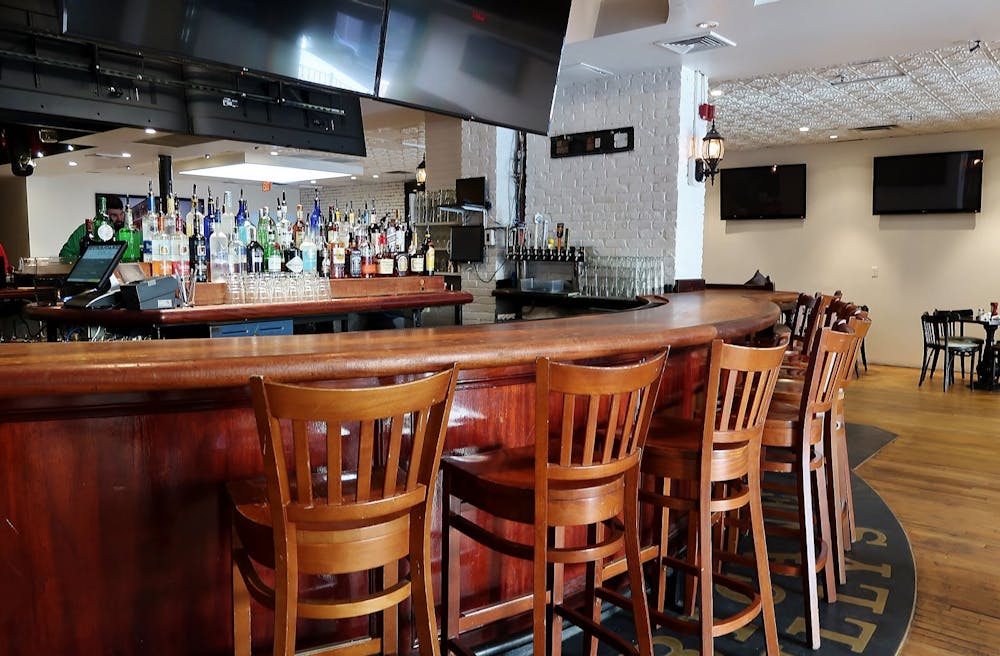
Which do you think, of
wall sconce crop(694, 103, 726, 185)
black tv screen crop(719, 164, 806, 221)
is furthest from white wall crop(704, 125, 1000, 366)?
wall sconce crop(694, 103, 726, 185)

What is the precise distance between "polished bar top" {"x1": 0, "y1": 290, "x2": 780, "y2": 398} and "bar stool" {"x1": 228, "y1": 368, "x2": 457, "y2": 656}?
207mm

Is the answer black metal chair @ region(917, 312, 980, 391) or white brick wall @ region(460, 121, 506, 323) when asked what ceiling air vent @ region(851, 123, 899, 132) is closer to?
black metal chair @ region(917, 312, 980, 391)

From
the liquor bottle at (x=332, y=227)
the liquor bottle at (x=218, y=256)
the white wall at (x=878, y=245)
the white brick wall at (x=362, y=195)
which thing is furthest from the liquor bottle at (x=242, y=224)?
the white brick wall at (x=362, y=195)

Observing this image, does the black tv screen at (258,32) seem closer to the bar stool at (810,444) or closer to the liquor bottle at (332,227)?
the liquor bottle at (332,227)

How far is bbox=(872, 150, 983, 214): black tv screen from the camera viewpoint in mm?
8852

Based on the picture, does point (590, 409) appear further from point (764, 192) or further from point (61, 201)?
point (61, 201)

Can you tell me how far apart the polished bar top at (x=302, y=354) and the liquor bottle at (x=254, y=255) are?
256cm

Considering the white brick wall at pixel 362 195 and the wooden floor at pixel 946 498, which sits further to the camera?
the white brick wall at pixel 362 195

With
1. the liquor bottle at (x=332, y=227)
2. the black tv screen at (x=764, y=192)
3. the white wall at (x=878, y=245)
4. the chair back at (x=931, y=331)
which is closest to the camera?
the liquor bottle at (x=332, y=227)

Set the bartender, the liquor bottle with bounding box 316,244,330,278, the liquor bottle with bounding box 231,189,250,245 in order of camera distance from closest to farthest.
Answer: the liquor bottle with bounding box 231,189,250,245
the bartender
the liquor bottle with bounding box 316,244,330,278

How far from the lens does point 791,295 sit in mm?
5992

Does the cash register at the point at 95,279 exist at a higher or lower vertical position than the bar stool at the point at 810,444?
higher

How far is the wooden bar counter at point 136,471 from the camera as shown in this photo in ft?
5.24

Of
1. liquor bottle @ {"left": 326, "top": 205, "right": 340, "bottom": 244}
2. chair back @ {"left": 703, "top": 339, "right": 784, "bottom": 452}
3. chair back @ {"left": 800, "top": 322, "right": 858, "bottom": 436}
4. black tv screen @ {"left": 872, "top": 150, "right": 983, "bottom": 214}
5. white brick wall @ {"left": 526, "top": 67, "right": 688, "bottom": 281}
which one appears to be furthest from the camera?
black tv screen @ {"left": 872, "top": 150, "right": 983, "bottom": 214}
